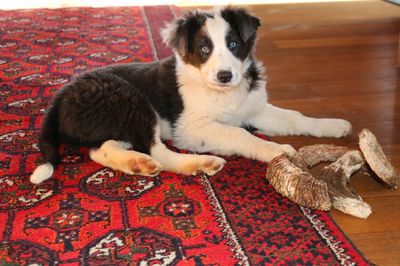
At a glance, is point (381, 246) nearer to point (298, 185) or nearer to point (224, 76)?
point (298, 185)

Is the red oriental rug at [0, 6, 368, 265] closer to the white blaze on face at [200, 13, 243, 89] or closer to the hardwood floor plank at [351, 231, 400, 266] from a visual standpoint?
the hardwood floor plank at [351, 231, 400, 266]

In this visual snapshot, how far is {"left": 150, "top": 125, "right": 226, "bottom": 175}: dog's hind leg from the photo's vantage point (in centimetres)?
239

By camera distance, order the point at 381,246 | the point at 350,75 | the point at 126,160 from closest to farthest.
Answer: the point at 381,246
the point at 126,160
the point at 350,75

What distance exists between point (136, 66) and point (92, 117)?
20.8 inches

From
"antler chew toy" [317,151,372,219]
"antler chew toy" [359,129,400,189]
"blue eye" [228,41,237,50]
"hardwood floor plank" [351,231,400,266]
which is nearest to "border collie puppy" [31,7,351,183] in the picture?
"blue eye" [228,41,237,50]

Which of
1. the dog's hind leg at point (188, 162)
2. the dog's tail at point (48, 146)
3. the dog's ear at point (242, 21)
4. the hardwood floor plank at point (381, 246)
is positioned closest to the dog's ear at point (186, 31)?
the dog's ear at point (242, 21)

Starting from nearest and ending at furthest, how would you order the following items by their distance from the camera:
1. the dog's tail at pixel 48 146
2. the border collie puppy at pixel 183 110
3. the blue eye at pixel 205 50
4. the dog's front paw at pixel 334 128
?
the dog's tail at pixel 48 146 < the border collie puppy at pixel 183 110 < the blue eye at pixel 205 50 < the dog's front paw at pixel 334 128

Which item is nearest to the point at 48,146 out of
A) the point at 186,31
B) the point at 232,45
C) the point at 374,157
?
the point at 186,31

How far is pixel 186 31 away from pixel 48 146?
2.86ft

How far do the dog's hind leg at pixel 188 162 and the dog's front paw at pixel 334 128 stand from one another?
2.15ft

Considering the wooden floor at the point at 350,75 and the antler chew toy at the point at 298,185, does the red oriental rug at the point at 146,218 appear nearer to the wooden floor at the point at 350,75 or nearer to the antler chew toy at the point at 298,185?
the antler chew toy at the point at 298,185

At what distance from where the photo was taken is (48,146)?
2439 mm

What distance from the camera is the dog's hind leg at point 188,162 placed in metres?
2.39

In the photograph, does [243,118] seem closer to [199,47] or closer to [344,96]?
[199,47]
